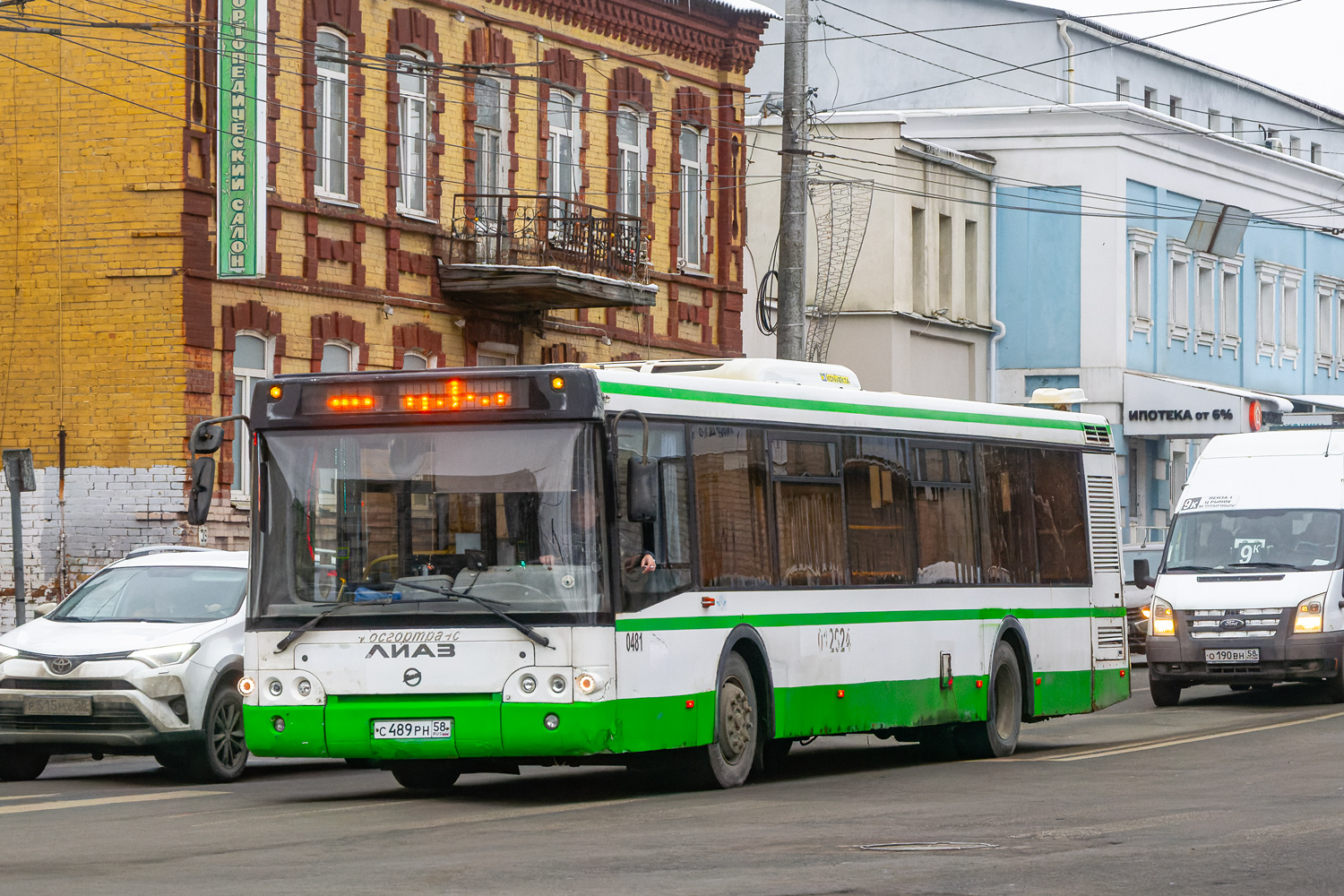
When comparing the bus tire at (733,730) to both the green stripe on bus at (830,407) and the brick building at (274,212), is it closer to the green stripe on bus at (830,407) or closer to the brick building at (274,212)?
the green stripe on bus at (830,407)

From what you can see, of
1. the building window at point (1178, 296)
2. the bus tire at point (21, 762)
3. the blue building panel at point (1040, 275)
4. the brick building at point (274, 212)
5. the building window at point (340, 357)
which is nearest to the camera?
the bus tire at point (21, 762)

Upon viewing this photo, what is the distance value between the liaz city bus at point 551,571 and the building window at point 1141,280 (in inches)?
1233

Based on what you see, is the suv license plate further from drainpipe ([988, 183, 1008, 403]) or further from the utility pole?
drainpipe ([988, 183, 1008, 403])

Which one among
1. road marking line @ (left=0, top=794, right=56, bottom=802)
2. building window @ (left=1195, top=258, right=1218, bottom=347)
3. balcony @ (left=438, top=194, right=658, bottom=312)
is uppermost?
building window @ (left=1195, top=258, right=1218, bottom=347)

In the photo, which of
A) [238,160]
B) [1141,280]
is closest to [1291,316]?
[1141,280]

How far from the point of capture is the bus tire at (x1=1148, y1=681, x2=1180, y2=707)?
2419cm

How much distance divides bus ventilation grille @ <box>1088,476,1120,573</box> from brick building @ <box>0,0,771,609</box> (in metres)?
9.62

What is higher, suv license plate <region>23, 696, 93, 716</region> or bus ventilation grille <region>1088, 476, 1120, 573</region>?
bus ventilation grille <region>1088, 476, 1120, 573</region>

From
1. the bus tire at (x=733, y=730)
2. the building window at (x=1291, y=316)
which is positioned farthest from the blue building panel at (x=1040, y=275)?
the bus tire at (x=733, y=730)

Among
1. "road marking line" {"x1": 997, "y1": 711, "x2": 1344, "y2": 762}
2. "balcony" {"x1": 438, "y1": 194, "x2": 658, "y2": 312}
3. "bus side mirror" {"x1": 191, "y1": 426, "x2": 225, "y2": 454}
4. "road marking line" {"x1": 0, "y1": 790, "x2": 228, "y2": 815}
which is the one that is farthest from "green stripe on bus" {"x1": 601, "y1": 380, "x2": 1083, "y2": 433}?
"balcony" {"x1": 438, "y1": 194, "x2": 658, "y2": 312}

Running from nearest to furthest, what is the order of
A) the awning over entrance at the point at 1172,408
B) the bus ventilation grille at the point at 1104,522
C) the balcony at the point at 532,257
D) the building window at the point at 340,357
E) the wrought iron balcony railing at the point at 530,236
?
the bus ventilation grille at the point at 1104,522, the building window at the point at 340,357, the balcony at the point at 532,257, the wrought iron balcony railing at the point at 530,236, the awning over entrance at the point at 1172,408

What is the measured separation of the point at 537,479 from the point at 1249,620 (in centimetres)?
1216

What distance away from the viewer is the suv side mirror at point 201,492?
13984 millimetres

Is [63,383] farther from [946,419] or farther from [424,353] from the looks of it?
[946,419]
